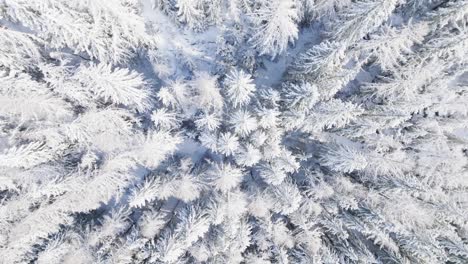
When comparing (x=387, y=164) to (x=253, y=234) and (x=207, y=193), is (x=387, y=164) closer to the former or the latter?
(x=253, y=234)

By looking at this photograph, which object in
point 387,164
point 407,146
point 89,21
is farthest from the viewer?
point 407,146

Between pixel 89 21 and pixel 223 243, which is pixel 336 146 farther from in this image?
pixel 89 21

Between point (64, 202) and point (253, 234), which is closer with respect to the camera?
point (64, 202)

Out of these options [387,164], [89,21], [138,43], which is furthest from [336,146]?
[89,21]

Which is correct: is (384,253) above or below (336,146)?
below

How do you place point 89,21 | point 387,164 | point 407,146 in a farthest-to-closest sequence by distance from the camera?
point 407,146 < point 387,164 < point 89,21

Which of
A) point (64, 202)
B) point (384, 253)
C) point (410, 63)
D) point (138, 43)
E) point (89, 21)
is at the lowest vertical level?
point (384, 253)
